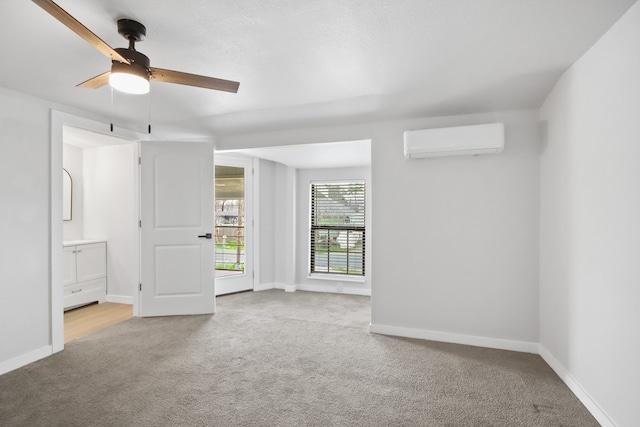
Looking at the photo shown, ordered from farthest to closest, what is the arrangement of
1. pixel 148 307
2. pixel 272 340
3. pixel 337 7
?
pixel 148 307 → pixel 272 340 → pixel 337 7

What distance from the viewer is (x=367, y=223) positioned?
502 centimetres

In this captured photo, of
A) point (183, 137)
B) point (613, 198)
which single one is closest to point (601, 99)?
point (613, 198)

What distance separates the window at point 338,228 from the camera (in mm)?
5203

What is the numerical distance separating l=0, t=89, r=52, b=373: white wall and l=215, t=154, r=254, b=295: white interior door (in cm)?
230

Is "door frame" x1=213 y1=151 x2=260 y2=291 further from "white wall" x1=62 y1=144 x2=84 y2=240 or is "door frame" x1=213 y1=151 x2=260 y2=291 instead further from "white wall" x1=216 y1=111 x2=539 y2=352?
"white wall" x1=62 y1=144 x2=84 y2=240

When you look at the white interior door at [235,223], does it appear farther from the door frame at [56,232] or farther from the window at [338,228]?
the door frame at [56,232]

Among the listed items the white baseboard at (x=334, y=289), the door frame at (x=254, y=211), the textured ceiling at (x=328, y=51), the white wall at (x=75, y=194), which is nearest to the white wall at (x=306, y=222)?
the white baseboard at (x=334, y=289)

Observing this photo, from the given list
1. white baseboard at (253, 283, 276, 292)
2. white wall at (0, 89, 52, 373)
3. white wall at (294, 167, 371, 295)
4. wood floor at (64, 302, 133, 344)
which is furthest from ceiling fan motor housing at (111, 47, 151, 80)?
white baseboard at (253, 283, 276, 292)

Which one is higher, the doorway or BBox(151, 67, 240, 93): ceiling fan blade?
BBox(151, 67, 240, 93): ceiling fan blade

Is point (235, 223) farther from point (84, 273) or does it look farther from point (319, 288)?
point (84, 273)

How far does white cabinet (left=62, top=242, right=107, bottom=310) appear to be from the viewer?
422 centimetres

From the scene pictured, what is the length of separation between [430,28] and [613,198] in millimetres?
1459

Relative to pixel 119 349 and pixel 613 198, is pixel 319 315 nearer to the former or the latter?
pixel 119 349

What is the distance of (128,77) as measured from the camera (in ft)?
6.00
